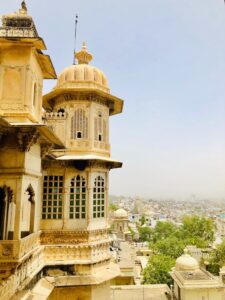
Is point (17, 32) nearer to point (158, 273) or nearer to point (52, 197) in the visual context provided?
point (52, 197)

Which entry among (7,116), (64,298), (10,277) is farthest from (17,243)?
(64,298)

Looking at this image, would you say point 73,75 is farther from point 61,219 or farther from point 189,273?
point 189,273

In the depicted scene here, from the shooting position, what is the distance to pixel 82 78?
12305mm

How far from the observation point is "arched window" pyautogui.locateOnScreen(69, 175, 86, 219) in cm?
1134

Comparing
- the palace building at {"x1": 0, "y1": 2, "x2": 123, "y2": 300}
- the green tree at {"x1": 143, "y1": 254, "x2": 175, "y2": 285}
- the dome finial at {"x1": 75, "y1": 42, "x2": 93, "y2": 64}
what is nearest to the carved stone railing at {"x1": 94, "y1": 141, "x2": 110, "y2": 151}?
the palace building at {"x1": 0, "y1": 2, "x2": 123, "y2": 300}

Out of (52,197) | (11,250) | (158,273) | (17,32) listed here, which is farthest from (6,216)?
(158,273)

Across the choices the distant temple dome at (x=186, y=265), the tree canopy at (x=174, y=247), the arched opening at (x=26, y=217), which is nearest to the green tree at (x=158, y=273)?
the tree canopy at (x=174, y=247)

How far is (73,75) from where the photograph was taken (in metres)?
12.4

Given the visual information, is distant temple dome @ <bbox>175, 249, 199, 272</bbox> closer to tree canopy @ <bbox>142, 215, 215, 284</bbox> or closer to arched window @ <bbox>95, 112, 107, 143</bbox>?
tree canopy @ <bbox>142, 215, 215, 284</bbox>

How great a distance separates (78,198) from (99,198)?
0.96 metres

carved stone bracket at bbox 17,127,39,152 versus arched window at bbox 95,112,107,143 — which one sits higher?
arched window at bbox 95,112,107,143

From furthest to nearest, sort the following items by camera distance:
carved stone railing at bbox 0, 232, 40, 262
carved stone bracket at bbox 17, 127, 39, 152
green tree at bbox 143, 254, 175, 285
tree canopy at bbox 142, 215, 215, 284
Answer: tree canopy at bbox 142, 215, 215, 284 → green tree at bbox 143, 254, 175, 285 → carved stone bracket at bbox 17, 127, 39, 152 → carved stone railing at bbox 0, 232, 40, 262

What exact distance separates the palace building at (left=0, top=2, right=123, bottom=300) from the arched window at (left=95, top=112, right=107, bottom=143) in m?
0.05

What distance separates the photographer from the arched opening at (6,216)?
8625 millimetres
